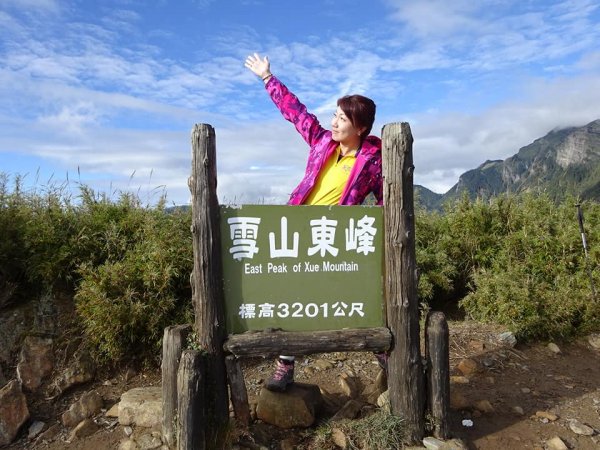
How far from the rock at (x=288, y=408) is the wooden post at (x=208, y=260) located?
520 millimetres

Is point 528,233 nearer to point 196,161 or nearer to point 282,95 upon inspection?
point 282,95

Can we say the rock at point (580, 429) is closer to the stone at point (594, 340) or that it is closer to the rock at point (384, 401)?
the rock at point (384, 401)

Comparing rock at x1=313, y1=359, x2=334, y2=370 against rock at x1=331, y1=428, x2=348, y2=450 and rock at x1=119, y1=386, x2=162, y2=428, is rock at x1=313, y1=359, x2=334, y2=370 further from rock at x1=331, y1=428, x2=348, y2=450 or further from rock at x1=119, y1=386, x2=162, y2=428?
rock at x1=119, y1=386, x2=162, y2=428

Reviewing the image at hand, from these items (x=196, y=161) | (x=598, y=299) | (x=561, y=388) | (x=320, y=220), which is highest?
(x=196, y=161)

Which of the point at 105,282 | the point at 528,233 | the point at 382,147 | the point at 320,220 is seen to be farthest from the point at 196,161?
the point at 528,233

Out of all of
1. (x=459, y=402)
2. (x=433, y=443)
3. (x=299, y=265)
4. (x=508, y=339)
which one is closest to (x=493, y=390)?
(x=459, y=402)

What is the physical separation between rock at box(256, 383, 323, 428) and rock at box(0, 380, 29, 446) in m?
2.22

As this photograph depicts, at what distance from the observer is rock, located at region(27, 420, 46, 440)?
172 inches

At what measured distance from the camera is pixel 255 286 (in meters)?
3.73

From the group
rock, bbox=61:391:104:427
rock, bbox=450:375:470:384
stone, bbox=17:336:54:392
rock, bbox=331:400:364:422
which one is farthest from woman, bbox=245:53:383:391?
stone, bbox=17:336:54:392

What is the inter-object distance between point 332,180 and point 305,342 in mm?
1365

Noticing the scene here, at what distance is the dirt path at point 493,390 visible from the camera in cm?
413

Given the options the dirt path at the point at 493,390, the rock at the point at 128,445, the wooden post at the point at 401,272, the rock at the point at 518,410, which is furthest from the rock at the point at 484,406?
the rock at the point at 128,445

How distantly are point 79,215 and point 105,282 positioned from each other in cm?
127
